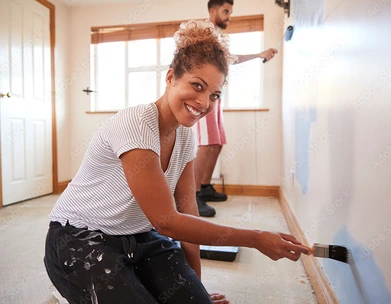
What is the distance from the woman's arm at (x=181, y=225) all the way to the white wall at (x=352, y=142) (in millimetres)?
164

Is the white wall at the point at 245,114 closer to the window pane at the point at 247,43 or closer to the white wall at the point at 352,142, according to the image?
the window pane at the point at 247,43

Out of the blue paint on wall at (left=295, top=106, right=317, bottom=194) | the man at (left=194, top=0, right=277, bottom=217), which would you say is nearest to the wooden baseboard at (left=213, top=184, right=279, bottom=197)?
the man at (left=194, top=0, right=277, bottom=217)

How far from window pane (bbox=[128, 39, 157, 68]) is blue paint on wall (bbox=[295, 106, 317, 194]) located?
198 cm

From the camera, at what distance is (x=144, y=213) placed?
68 centimetres

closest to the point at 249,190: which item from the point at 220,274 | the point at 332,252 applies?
the point at 220,274

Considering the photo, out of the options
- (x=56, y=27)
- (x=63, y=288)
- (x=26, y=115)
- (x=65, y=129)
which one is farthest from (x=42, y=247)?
(x=56, y=27)

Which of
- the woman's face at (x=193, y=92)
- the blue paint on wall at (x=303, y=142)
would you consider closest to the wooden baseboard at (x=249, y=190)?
the blue paint on wall at (x=303, y=142)

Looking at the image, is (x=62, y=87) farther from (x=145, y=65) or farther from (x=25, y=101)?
(x=145, y=65)

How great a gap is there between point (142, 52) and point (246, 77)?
118 cm

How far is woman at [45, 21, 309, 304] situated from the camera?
66cm

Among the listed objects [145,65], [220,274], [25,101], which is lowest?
[220,274]

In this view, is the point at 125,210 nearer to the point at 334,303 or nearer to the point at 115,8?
the point at 334,303

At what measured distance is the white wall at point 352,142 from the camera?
0.60 metres

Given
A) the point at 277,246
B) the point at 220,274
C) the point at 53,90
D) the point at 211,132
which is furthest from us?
the point at 53,90
